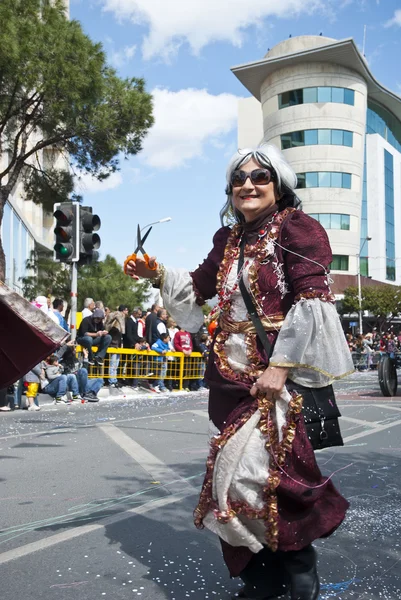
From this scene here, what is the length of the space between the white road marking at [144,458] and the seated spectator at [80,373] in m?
4.05

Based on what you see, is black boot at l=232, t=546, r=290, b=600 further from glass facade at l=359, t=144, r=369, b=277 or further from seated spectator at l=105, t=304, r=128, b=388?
glass facade at l=359, t=144, r=369, b=277

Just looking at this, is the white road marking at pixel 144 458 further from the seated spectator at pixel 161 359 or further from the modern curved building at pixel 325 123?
the modern curved building at pixel 325 123

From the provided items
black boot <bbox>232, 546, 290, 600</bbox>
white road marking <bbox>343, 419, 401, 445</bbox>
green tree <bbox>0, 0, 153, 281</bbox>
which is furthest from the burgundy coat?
green tree <bbox>0, 0, 153, 281</bbox>

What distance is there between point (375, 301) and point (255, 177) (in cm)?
5413

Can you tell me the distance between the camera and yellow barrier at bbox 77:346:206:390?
14.5m

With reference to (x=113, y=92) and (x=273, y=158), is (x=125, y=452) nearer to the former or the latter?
(x=273, y=158)

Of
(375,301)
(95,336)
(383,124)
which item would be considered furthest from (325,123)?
(95,336)

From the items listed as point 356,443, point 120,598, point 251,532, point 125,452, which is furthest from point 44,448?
point 251,532

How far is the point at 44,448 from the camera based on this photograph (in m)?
7.02

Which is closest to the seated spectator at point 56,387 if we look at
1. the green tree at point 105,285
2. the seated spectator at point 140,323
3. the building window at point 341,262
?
the seated spectator at point 140,323

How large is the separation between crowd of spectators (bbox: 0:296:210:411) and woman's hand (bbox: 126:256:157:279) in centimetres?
794

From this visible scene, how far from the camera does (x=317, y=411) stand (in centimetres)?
284

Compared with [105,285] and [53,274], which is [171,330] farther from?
[105,285]

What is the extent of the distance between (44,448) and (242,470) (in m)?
4.68
